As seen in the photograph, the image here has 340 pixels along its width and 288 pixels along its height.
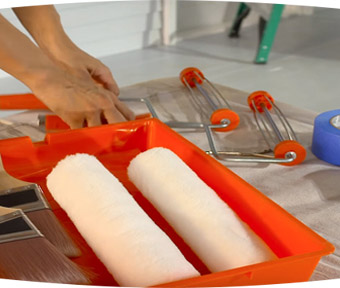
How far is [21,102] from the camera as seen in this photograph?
1.18 m

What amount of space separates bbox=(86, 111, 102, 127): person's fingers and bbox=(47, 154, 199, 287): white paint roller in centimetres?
21

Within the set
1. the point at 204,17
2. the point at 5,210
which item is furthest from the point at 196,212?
the point at 204,17

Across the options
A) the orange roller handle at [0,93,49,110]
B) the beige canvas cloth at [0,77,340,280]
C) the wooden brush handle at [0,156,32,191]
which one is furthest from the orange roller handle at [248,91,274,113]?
the wooden brush handle at [0,156,32,191]

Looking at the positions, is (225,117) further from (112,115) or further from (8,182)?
(8,182)

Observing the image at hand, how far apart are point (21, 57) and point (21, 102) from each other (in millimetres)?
220

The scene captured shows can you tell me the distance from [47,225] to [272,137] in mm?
496

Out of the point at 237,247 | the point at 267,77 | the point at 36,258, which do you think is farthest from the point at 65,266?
the point at 267,77

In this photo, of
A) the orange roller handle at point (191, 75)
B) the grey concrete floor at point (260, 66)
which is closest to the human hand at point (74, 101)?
the orange roller handle at point (191, 75)

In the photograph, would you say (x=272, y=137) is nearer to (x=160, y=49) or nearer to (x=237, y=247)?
(x=237, y=247)

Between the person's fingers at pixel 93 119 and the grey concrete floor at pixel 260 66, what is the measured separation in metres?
0.60

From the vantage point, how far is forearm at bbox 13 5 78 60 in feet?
3.73

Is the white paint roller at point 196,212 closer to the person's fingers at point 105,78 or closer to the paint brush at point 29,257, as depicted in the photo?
the paint brush at point 29,257

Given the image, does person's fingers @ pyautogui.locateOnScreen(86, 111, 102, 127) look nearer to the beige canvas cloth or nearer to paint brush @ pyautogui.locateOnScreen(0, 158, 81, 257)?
→ the beige canvas cloth

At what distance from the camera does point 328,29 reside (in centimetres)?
234
